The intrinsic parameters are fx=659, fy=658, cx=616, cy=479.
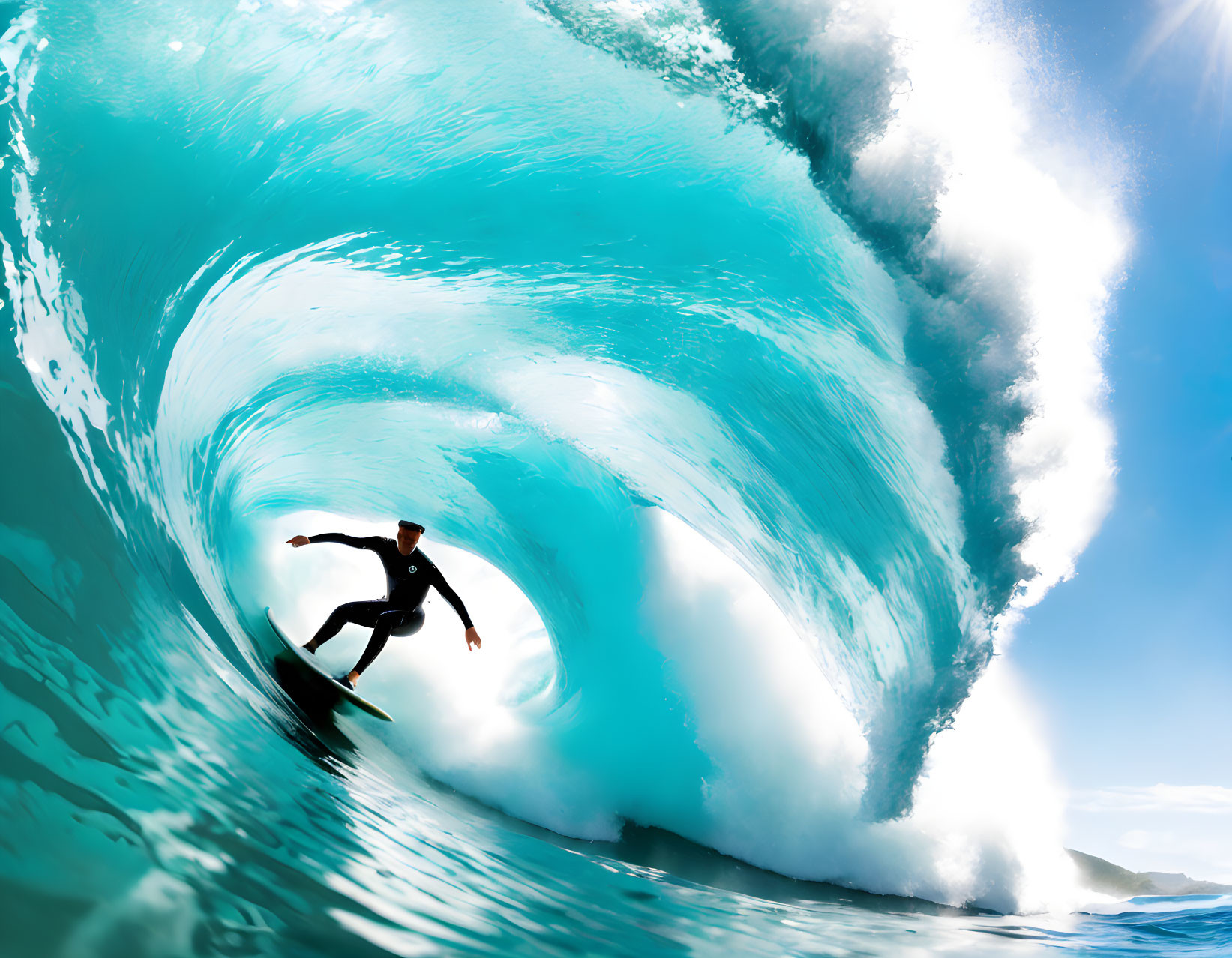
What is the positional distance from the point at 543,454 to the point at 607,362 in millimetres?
1860

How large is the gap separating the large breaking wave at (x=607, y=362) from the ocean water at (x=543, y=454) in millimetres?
29

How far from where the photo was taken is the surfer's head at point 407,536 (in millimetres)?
5637

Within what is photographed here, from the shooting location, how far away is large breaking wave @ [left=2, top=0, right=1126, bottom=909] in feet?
12.2

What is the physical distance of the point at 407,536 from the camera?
5.67m

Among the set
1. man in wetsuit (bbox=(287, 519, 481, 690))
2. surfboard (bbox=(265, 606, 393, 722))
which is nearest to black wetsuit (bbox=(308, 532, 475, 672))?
man in wetsuit (bbox=(287, 519, 481, 690))

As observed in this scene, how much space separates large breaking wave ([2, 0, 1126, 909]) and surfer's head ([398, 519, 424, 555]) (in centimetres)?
138

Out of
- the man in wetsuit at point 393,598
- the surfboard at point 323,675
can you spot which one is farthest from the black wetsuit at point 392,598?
the surfboard at point 323,675

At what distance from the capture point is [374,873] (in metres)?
2.47

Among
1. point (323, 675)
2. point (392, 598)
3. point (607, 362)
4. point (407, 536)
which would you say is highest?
point (607, 362)

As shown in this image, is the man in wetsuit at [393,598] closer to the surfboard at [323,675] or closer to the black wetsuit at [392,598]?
the black wetsuit at [392,598]

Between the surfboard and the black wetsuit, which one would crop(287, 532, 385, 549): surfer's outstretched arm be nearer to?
the black wetsuit

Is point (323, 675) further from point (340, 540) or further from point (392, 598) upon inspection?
point (340, 540)

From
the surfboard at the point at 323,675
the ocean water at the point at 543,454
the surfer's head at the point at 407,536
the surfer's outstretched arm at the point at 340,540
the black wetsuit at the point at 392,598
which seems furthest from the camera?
the black wetsuit at the point at 392,598

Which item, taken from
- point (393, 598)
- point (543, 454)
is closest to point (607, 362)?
point (543, 454)
